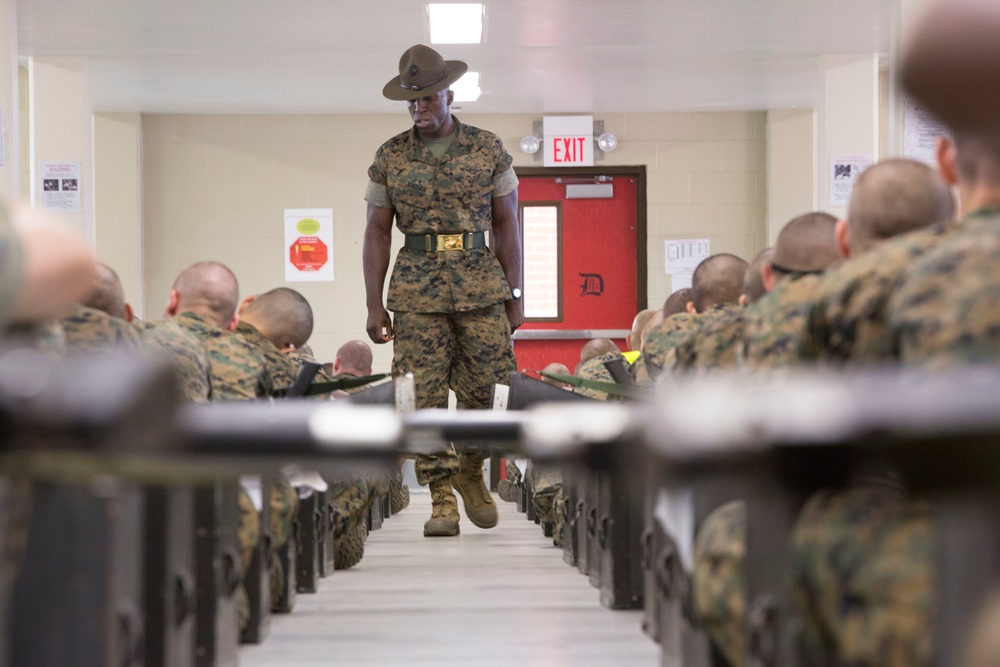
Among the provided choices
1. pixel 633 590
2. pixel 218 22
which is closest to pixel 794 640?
pixel 633 590

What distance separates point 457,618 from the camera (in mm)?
2871

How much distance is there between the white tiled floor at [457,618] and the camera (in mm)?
2438

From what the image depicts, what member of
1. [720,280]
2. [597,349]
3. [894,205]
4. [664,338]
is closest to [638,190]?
[597,349]

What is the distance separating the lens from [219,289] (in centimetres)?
309

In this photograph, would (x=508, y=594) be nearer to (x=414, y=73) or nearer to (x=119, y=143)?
(x=414, y=73)

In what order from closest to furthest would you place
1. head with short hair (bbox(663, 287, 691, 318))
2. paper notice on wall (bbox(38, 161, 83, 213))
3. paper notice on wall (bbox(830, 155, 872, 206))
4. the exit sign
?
1. head with short hair (bbox(663, 287, 691, 318))
2. paper notice on wall (bbox(38, 161, 83, 213))
3. paper notice on wall (bbox(830, 155, 872, 206))
4. the exit sign

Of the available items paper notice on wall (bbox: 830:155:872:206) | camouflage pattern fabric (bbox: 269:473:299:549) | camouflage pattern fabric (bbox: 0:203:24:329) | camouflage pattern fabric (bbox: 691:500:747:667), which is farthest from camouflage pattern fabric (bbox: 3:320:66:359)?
paper notice on wall (bbox: 830:155:872:206)

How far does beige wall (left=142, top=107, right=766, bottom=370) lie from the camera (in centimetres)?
873

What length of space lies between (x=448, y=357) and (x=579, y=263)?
15.2 ft

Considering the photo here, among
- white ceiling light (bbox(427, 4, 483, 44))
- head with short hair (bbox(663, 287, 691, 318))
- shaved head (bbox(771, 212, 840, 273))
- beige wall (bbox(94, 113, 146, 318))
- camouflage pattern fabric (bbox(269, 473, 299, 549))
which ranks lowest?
camouflage pattern fabric (bbox(269, 473, 299, 549))

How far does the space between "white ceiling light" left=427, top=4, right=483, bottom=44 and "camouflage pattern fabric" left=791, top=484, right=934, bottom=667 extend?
5.18m

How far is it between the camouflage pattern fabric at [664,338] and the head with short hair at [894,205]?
1.35m

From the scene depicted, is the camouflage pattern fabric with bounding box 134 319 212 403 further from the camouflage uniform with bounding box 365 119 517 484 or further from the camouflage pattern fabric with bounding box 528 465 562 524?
the camouflage pattern fabric with bounding box 528 465 562 524

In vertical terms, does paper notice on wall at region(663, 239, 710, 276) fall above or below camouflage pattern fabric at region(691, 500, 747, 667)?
above
